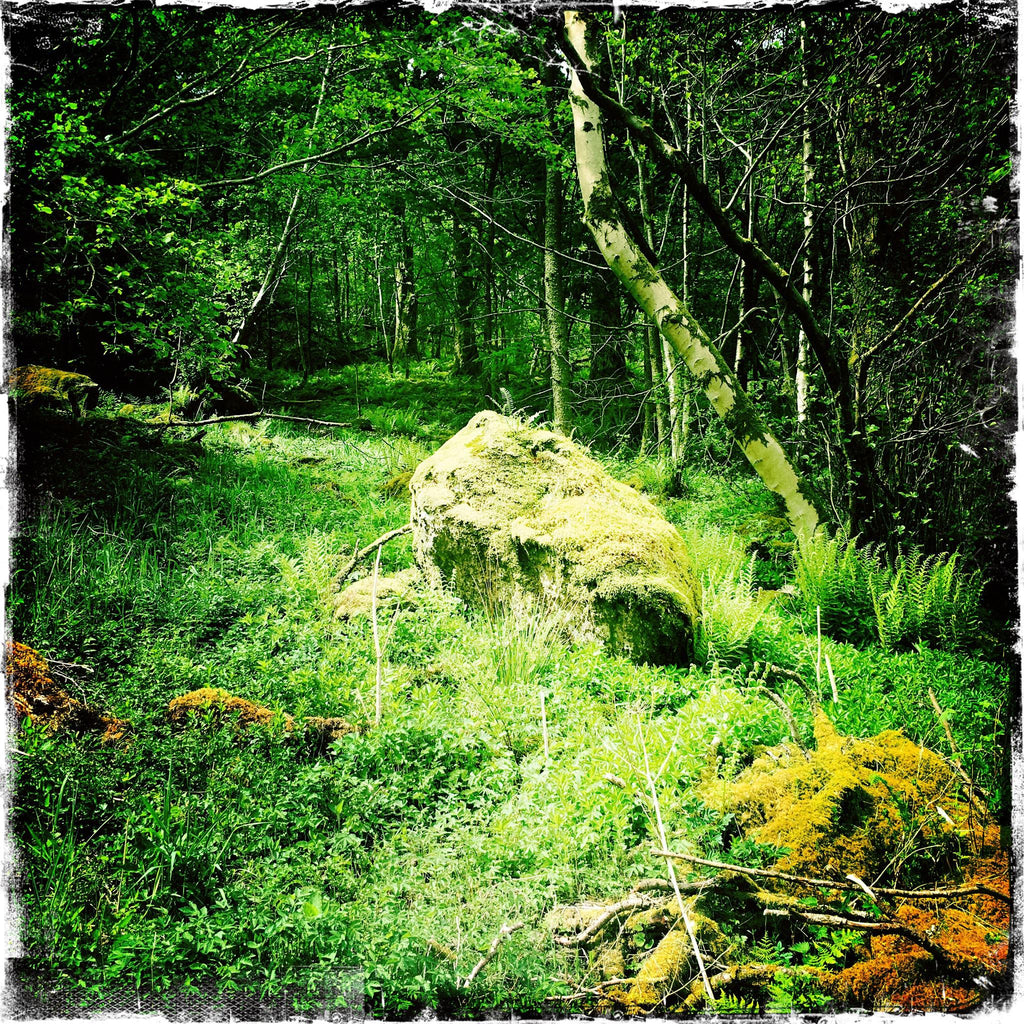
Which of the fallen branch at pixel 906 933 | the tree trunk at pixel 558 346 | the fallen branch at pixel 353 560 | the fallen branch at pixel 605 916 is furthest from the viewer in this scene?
the tree trunk at pixel 558 346

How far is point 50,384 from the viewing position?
623 centimetres

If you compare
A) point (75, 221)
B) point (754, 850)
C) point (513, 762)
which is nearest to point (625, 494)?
point (513, 762)

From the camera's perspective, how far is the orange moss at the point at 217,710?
2.90m

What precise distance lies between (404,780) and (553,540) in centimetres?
223

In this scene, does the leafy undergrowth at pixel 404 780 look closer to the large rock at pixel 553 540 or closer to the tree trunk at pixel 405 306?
the large rock at pixel 553 540

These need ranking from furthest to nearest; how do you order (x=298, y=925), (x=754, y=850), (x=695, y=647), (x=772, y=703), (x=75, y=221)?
(x=75, y=221) → (x=695, y=647) → (x=772, y=703) → (x=754, y=850) → (x=298, y=925)

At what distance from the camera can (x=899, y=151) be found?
17.4 ft

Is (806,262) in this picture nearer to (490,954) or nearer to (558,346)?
(558,346)

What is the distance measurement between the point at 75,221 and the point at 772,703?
21.2 ft

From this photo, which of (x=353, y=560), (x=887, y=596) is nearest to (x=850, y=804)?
(x=887, y=596)

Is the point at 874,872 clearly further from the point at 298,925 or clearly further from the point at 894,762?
the point at 298,925

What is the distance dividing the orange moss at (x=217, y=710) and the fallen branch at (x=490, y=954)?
1516 mm

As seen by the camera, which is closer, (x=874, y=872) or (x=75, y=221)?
(x=874, y=872)

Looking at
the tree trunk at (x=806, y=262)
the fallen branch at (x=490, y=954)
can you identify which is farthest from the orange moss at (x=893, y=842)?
the tree trunk at (x=806, y=262)
